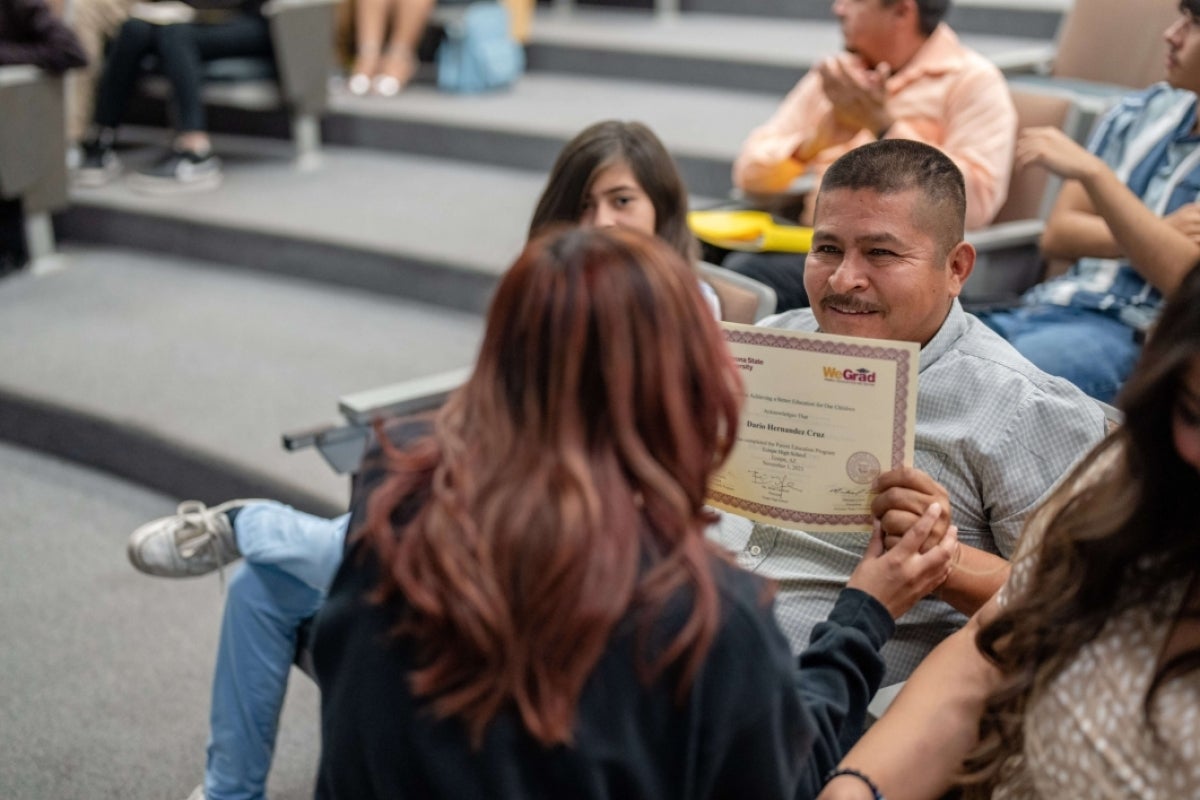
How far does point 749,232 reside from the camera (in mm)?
2439

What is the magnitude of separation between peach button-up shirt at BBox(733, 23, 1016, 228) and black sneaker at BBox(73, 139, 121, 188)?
2612mm

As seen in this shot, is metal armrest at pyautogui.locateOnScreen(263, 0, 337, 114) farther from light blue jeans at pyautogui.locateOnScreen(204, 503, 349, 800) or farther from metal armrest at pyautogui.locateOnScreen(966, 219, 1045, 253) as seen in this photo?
light blue jeans at pyautogui.locateOnScreen(204, 503, 349, 800)

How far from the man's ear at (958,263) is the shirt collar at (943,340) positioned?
0.16 ft

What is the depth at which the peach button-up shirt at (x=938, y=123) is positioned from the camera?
7.81 ft

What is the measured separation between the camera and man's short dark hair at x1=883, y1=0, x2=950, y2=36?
2492 mm

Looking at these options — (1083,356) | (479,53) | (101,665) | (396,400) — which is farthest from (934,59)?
(479,53)

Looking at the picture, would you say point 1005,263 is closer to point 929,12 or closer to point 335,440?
point 929,12

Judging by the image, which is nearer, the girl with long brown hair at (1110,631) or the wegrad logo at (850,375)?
the girl with long brown hair at (1110,631)

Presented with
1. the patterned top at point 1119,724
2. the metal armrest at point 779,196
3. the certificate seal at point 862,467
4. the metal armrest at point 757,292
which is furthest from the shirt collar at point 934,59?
the patterned top at point 1119,724

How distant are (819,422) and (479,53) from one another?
344 cm

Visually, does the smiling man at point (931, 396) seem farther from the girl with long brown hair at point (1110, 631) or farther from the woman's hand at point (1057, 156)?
the woman's hand at point (1057, 156)

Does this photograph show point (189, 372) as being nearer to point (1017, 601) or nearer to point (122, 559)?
point (122, 559)

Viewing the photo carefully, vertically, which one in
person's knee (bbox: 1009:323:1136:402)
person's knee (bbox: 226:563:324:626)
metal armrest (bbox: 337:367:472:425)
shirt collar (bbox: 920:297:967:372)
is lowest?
person's knee (bbox: 226:563:324:626)

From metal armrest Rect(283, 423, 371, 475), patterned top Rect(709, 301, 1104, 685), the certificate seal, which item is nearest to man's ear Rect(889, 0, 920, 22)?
patterned top Rect(709, 301, 1104, 685)
